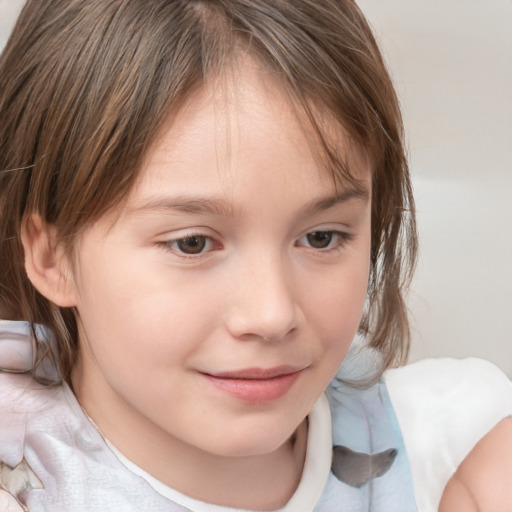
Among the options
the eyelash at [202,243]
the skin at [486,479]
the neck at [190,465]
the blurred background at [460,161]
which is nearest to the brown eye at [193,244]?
the eyelash at [202,243]

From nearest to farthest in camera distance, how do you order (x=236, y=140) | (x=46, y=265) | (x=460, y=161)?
(x=236, y=140), (x=46, y=265), (x=460, y=161)

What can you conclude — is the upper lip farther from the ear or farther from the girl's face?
the ear

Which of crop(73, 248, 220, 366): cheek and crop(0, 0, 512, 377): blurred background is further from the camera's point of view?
crop(0, 0, 512, 377): blurred background

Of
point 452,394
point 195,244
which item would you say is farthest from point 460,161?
point 195,244

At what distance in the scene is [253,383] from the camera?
81 cm

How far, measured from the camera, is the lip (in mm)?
804

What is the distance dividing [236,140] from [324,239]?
130 millimetres

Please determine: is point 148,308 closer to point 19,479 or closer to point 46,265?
point 46,265

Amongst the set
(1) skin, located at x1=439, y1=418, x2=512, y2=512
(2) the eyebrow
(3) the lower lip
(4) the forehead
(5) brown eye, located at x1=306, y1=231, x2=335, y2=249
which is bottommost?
(1) skin, located at x1=439, y1=418, x2=512, y2=512

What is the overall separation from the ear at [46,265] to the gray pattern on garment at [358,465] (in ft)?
1.08

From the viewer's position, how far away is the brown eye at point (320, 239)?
0.80m

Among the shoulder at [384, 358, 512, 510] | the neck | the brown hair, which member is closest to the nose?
the brown hair

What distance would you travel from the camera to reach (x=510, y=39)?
1.64 m

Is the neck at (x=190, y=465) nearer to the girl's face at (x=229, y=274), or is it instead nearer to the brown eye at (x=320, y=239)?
the girl's face at (x=229, y=274)
